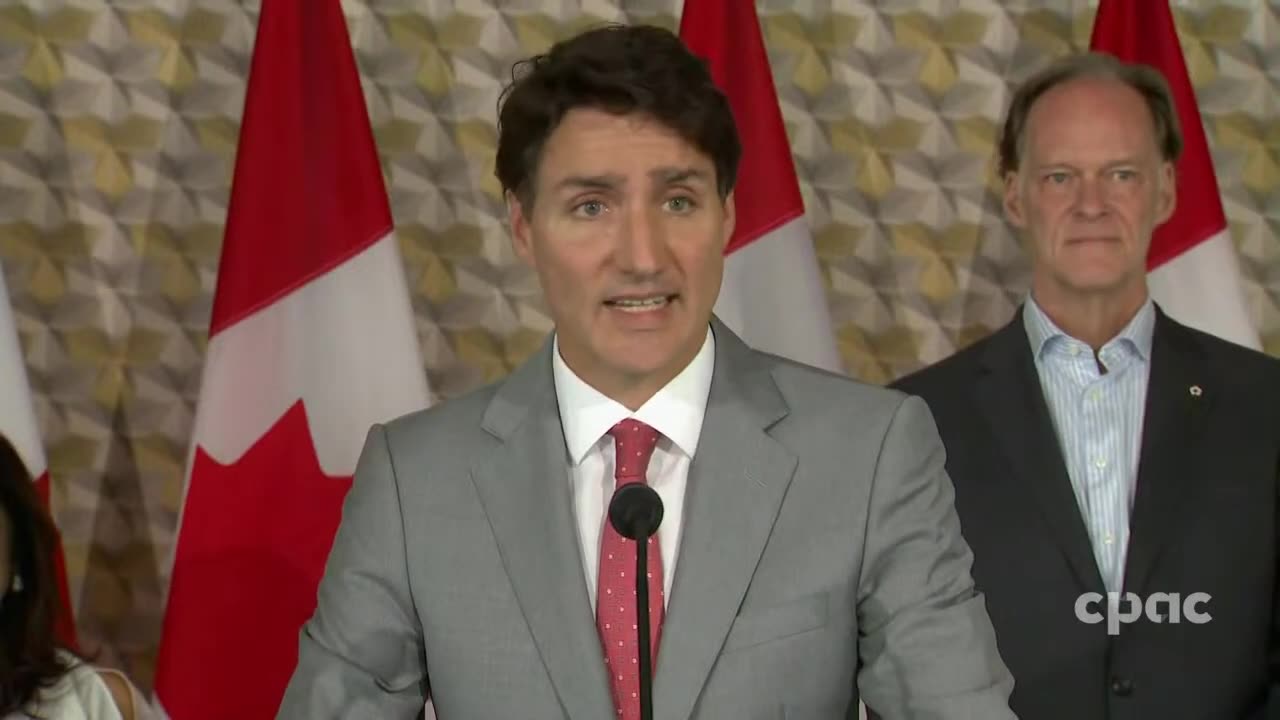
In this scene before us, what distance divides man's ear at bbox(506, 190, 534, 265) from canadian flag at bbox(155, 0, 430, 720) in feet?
3.87

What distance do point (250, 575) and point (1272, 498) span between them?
1812 mm

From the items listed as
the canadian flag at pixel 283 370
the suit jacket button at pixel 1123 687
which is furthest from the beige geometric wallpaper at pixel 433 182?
the suit jacket button at pixel 1123 687

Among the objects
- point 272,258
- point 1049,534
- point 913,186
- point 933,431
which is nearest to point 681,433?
point 933,431

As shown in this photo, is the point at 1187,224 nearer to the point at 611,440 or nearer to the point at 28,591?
the point at 611,440

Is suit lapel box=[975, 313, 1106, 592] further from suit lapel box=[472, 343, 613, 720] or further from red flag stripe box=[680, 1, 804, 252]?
suit lapel box=[472, 343, 613, 720]

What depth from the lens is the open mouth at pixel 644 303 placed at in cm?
167

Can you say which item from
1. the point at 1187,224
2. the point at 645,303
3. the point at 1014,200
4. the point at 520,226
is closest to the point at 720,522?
the point at 645,303

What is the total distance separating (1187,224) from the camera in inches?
124

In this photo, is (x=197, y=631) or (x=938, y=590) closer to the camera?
(x=938, y=590)

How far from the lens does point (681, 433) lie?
1.73 metres

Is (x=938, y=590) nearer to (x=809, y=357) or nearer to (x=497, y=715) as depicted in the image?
(x=497, y=715)

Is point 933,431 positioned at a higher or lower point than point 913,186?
lower

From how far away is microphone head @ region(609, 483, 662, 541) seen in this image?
1390mm

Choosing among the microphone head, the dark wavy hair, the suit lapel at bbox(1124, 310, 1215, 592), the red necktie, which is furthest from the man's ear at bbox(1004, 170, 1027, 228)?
the dark wavy hair
